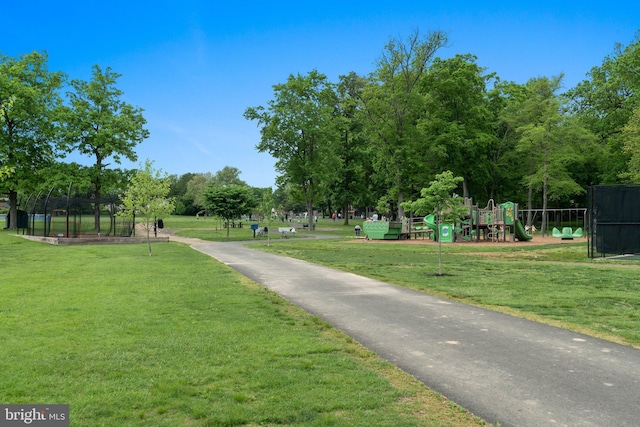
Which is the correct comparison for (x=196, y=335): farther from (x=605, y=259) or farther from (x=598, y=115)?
(x=598, y=115)

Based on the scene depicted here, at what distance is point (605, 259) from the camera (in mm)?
19469

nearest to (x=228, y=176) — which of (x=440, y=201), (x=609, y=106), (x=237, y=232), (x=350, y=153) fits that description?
(x=350, y=153)

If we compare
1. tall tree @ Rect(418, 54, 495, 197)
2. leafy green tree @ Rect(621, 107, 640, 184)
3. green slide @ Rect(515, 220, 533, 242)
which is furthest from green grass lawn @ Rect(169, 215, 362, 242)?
leafy green tree @ Rect(621, 107, 640, 184)

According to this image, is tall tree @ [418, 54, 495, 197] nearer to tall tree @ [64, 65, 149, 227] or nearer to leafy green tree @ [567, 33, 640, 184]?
leafy green tree @ [567, 33, 640, 184]

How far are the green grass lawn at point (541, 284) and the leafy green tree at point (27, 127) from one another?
115 ft

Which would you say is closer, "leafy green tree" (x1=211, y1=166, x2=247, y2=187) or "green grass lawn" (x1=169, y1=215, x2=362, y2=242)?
"green grass lawn" (x1=169, y1=215, x2=362, y2=242)

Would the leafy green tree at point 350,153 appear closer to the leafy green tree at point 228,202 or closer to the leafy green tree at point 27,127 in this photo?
the leafy green tree at point 228,202

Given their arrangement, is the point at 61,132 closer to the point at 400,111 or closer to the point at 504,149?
the point at 400,111

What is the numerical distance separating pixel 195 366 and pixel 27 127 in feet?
161

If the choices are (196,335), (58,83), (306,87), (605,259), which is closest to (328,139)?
(306,87)

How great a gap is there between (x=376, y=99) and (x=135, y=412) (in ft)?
152

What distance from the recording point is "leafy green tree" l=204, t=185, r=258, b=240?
1533 inches

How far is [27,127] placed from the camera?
147ft

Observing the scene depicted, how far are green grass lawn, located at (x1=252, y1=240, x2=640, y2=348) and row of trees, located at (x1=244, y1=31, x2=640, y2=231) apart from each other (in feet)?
85.6
